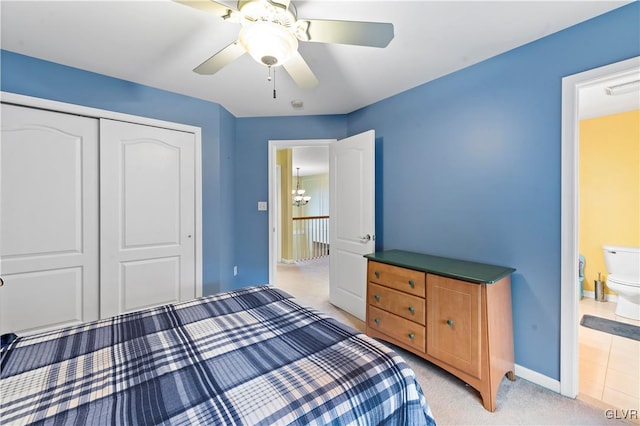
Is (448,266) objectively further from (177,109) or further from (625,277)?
(177,109)

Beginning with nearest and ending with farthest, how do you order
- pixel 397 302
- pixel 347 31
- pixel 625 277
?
pixel 347 31, pixel 397 302, pixel 625 277

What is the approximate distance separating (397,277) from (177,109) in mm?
2695

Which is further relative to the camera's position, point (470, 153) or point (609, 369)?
point (470, 153)

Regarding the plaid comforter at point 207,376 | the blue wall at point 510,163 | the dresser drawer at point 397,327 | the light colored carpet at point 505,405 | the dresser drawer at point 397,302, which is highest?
the blue wall at point 510,163

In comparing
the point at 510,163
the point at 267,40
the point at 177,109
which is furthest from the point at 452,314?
the point at 177,109

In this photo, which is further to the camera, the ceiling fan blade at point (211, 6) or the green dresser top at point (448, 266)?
the green dresser top at point (448, 266)

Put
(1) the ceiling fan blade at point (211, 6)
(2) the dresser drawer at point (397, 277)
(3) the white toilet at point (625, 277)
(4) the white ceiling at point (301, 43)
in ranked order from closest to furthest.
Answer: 1. (1) the ceiling fan blade at point (211, 6)
2. (4) the white ceiling at point (301, 43)
3. (2) the dresser drawer at point (397, 277)
4. (3) the white toilet at point (625, 277)

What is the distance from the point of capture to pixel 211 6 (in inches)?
46.3

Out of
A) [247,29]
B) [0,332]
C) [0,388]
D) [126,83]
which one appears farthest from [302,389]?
[126,83]

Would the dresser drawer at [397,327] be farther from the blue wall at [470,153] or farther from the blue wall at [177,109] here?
the blue wall at [177,109]

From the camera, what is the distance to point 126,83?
2500mm

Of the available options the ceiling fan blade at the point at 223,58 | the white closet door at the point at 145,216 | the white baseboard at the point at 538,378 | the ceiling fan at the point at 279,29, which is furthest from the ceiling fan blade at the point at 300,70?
the white baseboard at the point at 538,378

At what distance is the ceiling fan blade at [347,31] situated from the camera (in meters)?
1.24

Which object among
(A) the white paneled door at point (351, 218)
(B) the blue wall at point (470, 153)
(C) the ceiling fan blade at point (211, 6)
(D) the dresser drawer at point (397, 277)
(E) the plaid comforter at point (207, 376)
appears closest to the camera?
(E) the plaid comforter at point (207, 376)
